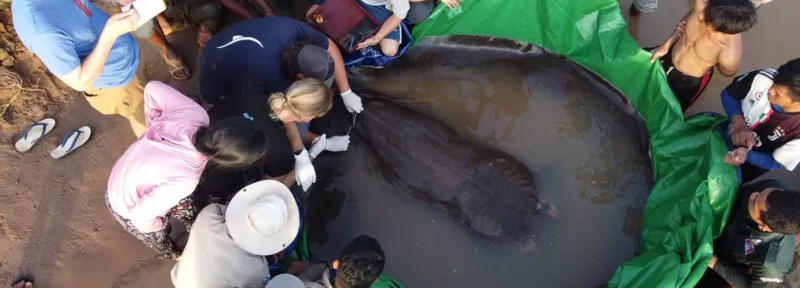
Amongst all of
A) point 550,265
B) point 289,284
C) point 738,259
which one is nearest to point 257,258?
point 289,284

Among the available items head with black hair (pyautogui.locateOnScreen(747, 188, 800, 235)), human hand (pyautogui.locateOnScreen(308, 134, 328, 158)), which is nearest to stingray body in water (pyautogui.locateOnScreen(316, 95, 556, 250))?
human hand (pyautogui.locateOnScreen(308, 134, 328, 158))

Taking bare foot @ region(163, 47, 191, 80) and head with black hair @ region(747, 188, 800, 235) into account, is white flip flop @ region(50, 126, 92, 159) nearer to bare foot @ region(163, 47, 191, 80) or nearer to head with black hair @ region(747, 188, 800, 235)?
bare foot @ region(163, 47, 191, 80)

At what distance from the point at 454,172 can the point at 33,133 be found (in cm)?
281

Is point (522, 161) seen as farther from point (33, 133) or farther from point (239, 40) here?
point (33, 133)

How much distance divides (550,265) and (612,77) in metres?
1.32

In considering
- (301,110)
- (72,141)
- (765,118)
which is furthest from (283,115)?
(765,118)

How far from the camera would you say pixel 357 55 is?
3.65m

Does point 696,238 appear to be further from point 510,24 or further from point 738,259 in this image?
point 510,24

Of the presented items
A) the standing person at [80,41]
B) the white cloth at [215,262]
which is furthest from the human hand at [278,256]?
the standing person at [80,41]

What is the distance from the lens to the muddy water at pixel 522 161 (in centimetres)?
338

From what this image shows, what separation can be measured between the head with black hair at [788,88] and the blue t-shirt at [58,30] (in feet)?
10.7

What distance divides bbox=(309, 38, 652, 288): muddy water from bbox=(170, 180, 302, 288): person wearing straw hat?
0.75m

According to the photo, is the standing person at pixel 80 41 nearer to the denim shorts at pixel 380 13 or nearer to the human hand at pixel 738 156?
the denim shorts at pixel 380 13

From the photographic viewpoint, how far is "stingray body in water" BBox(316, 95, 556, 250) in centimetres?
336
